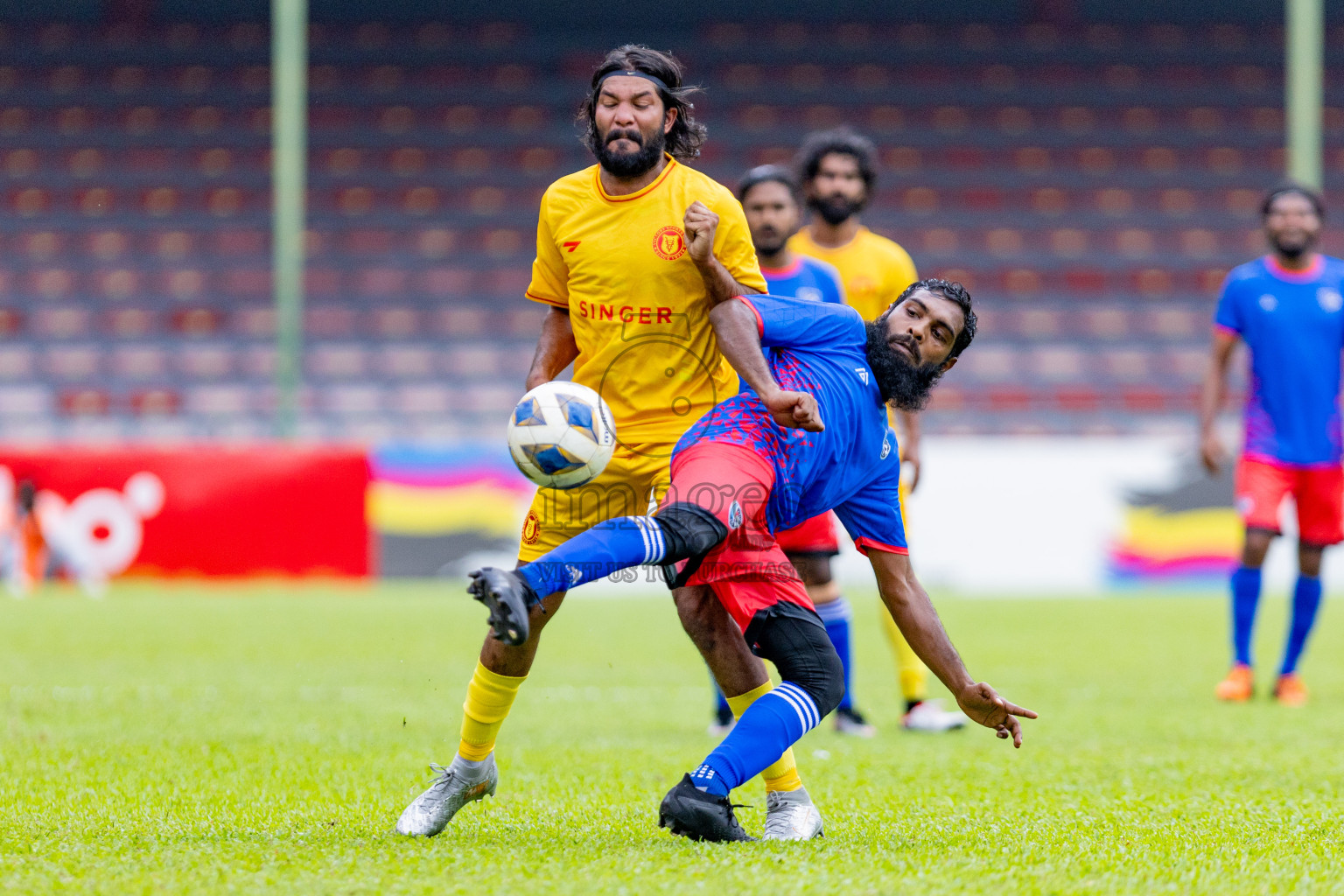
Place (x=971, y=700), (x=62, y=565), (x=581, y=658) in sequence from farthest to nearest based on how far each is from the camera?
(x=62, y=565)
(x=581, y=658)
(x=971, y=700)

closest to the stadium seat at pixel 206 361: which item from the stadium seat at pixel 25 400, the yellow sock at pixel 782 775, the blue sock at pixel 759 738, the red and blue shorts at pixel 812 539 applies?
the stadium seat at pixel 25 400

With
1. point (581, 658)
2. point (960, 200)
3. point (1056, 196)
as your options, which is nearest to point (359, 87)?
point (960, 200)

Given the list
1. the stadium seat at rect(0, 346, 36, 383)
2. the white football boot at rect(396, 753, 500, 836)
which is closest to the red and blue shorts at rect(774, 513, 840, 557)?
the white football boot at rect(396, 753, 500, 836)

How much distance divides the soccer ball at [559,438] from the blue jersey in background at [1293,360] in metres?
4.47

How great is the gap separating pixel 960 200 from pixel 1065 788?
19.0 m

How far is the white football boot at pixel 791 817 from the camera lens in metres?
3.50

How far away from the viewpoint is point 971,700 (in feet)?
11.3

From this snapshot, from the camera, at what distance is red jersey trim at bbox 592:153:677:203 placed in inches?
146

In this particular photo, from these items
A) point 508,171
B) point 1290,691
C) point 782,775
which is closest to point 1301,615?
point 1290,691

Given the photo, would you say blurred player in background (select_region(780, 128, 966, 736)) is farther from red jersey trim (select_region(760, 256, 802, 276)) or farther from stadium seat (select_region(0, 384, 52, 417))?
stadium seat (select_region(0, 384, 52, 417))

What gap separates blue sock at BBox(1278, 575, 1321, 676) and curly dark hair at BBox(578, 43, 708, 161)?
4183 millimetres

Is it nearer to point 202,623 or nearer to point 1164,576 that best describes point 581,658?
point 202,623

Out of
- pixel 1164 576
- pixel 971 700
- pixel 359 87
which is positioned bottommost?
pixel 1164 576

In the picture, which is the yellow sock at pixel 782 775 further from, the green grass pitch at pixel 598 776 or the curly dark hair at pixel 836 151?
the curly dark hair at pixel 836 151
